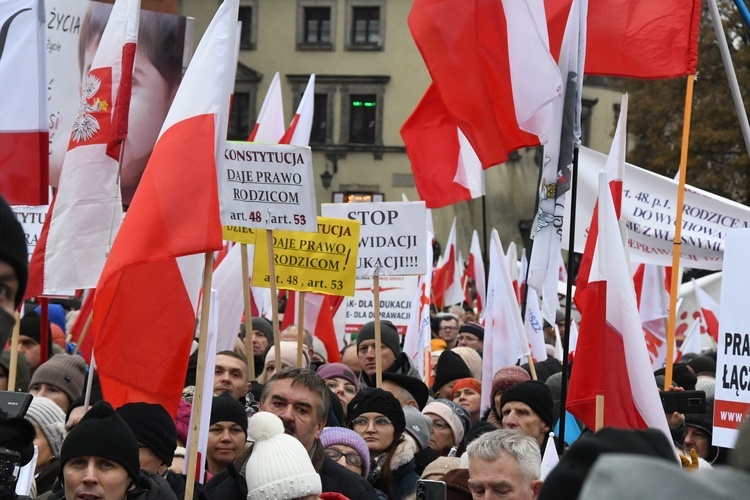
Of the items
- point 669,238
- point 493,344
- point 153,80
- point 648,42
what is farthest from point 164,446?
point 669,238

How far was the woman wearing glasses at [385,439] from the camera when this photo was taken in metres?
6.64

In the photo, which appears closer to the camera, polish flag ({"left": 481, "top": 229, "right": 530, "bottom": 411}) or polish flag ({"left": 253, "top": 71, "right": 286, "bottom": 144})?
polish flag ({"left": 481, "top": 229, "right": 530, "bottom": 411})

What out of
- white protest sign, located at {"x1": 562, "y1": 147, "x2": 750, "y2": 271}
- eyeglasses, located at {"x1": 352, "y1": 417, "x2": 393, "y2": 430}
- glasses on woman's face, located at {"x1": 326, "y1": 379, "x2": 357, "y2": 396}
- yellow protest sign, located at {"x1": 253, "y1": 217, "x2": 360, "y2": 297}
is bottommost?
glasses on woman's face, located at {"x1": 326, "y1": 379, "x2": 357, "y2": 396}

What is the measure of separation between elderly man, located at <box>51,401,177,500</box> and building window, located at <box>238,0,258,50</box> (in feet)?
163

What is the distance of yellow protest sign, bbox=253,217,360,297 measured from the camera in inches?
383

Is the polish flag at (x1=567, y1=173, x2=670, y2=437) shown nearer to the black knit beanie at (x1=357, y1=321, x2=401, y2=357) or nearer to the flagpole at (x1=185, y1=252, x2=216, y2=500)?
the flagpole at (x1=185, y1=252, x2=216, y2=500)

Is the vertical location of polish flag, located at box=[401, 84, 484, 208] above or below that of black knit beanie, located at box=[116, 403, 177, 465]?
above

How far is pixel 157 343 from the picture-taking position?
5719mm

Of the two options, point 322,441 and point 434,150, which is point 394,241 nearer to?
point 434,150

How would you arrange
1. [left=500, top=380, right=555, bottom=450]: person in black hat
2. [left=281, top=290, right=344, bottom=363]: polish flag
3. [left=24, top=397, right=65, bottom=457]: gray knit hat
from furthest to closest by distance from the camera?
[left=281, top=290, right=344, bottom=363]: polish flag → [left=500, top=380, right=555, bottom=450]: person in black hat → [left=24, top=397, right=65, bottom=457]: gray knit hat

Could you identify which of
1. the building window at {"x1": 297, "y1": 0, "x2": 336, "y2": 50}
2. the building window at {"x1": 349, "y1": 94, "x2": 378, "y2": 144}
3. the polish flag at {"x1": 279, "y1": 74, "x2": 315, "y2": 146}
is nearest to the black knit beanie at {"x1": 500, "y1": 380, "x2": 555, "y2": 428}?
the polish flag at {"x1": 279, "y1": 74, "x2": 315, "y2": 146}

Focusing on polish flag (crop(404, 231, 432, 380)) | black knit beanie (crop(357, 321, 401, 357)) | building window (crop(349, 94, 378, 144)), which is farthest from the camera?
building window (crop(349, 94, 378, 144))

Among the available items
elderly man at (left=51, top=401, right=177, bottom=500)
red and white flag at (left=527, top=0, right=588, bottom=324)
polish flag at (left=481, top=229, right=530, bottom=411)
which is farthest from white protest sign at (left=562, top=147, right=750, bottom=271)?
elderly man at (left=51, top=401, right=177, bottom=500)

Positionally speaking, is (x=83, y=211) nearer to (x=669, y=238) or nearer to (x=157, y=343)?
(x=157, y=343)
